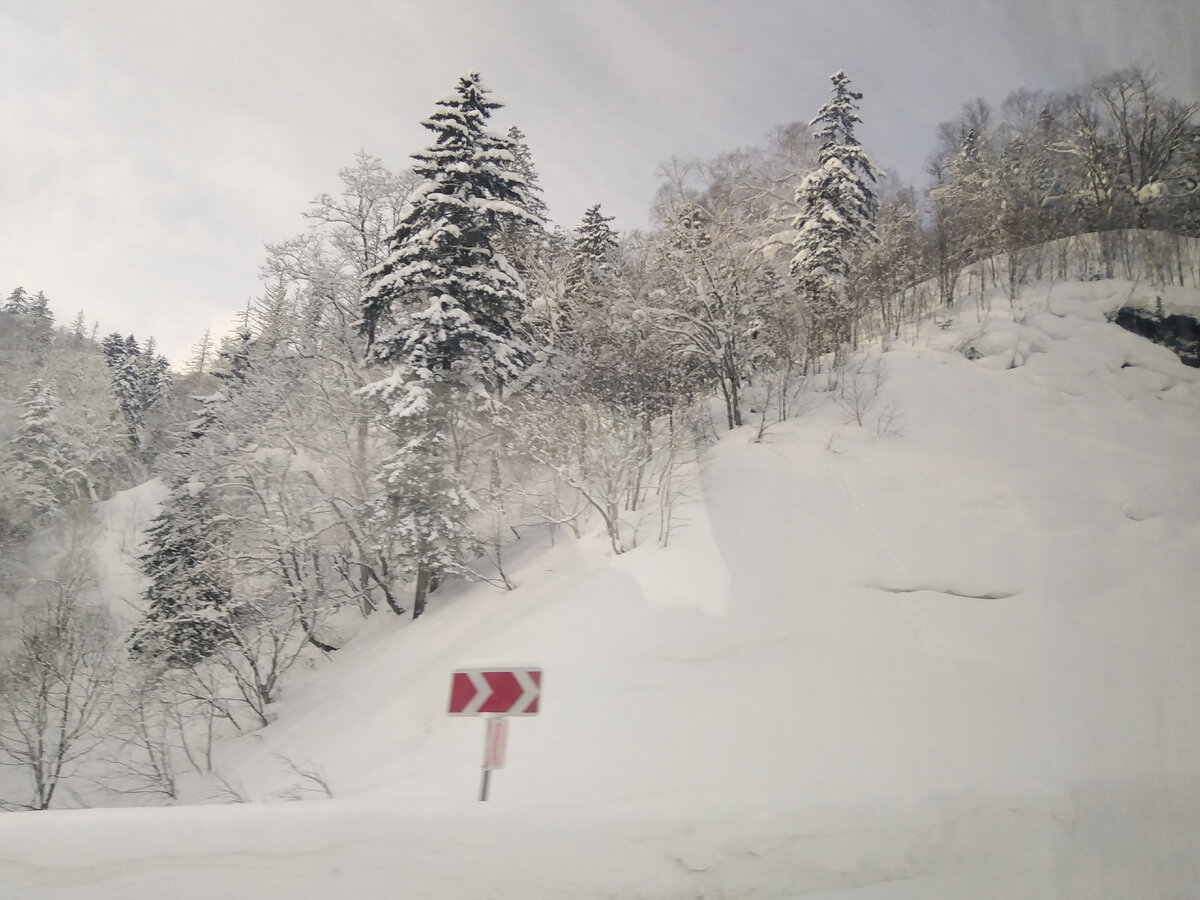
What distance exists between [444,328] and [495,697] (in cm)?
1219

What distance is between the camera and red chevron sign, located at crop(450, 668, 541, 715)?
531 cm

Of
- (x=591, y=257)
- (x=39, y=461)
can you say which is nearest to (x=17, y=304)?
(x=39, y=461)

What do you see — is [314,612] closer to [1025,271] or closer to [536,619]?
[536,619]

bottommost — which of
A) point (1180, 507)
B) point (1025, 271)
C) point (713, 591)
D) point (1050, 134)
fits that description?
point (713, 591)

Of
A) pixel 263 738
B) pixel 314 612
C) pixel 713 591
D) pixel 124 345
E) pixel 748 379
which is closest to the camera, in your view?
pixel 713 591

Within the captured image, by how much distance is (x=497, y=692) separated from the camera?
17.5 feet

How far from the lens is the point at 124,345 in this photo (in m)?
58.5

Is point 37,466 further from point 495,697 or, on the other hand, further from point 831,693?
point 831,693

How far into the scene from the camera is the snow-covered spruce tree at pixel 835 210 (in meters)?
19.9

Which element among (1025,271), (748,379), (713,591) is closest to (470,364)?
(748,379)

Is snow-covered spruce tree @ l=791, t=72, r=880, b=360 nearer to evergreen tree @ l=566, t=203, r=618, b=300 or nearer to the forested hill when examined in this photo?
the forested hill

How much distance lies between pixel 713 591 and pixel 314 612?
11446 millimetres

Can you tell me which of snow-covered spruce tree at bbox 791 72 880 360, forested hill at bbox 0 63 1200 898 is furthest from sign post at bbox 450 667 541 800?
snow-covered spruce tree at bbox 791 72 880 360

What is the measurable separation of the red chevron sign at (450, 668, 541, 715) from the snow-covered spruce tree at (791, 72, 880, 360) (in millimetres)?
15657
